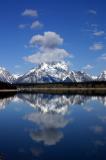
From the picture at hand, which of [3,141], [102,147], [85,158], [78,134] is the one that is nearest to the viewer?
[85,158]

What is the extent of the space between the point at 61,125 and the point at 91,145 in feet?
53.6

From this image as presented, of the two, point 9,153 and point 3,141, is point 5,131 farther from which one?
point 9,153

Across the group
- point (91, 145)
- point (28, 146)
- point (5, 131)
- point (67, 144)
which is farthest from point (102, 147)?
point (5, 131)

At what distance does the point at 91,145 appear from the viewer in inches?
1341

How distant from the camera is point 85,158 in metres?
28.5

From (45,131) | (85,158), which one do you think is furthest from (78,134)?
(85,158)

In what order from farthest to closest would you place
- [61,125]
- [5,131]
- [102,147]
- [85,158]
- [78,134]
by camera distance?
[61,125], [5,131], [78,134], [102,147], [85,158]

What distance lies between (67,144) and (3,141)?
273 inches

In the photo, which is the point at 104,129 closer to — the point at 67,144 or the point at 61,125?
the point at 61,125

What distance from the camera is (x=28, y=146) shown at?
33406mm

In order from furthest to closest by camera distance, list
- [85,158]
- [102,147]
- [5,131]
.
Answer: [5,131] → [102,147] → [85,158]

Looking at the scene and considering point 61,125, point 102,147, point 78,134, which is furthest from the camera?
point 61,125

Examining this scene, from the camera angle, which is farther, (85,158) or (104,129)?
(104,129)

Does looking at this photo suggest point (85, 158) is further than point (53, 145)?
No
